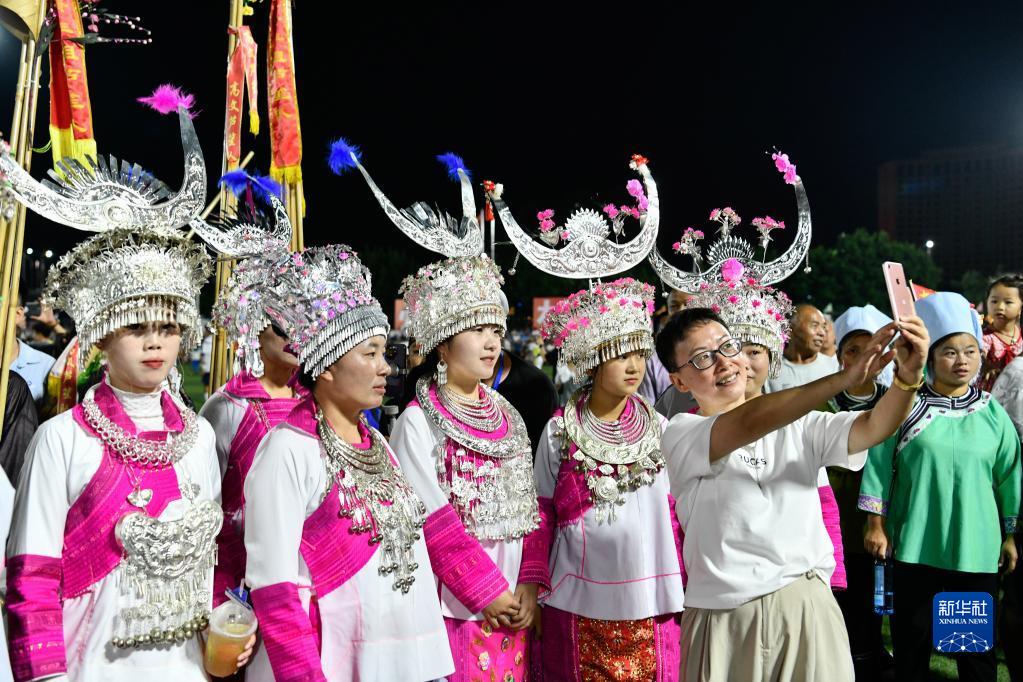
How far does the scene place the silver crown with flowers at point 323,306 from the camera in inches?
113

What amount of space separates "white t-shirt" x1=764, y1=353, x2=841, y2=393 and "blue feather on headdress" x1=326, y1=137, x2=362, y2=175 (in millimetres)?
2848

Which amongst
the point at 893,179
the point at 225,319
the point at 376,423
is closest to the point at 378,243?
the point at 376,423

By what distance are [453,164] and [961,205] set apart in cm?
8083

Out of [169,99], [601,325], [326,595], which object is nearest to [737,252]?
[601,325]

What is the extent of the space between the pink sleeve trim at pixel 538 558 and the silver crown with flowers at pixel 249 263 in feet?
4.14

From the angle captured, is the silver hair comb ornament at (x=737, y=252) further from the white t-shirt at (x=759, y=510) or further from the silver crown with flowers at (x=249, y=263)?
the white t-shirt at (x=759, y=510)

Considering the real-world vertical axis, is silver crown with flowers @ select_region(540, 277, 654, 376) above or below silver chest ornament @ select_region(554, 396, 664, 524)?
above

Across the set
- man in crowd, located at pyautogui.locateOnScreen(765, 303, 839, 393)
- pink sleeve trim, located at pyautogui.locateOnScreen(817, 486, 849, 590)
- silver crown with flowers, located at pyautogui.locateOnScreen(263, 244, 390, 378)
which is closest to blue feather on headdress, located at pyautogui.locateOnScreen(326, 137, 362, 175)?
silver crown with flowers, located at pyautogui.locateOnScreen(263, 244, 390, 378)

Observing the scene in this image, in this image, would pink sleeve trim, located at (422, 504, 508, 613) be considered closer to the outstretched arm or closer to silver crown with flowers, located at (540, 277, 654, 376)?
the outstretched arm

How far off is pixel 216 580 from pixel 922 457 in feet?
10.5

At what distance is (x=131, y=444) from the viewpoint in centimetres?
265

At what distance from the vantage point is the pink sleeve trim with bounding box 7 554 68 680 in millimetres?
2359

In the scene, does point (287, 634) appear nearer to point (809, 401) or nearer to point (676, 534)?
point (809, 401)

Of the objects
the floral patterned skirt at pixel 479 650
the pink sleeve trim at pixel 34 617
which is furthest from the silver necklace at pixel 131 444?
the floral patterned skirt at pixel 479 650
